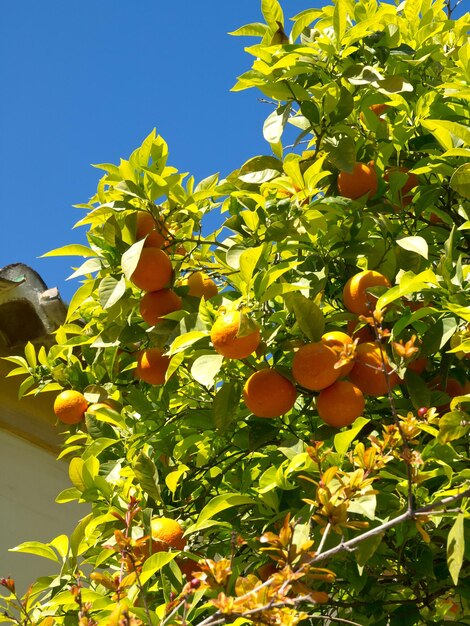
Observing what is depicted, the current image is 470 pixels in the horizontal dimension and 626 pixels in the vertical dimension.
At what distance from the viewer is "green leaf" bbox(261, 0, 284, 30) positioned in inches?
87.3

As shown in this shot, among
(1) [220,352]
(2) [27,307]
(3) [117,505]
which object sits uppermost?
(2) [27,307]

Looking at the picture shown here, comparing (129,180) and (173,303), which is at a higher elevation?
(129,180)

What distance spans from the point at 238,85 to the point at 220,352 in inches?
30.1

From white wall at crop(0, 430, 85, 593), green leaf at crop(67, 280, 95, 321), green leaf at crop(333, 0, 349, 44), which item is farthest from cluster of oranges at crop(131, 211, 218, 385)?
white wall at crop(0, 430, 85, 593)

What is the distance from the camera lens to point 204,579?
3.73 ft

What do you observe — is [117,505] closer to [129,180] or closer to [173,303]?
[173,303]

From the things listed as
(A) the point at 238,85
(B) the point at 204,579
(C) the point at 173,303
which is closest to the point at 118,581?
(B) the point at 204,579

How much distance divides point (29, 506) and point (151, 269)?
2.11 metres

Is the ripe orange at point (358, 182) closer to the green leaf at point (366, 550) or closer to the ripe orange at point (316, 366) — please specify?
the ripe orange at point (316, 366)

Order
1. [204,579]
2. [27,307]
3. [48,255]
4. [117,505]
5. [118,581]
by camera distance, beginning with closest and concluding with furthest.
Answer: [204,579] → [118,581] → [117,505] → [48,255] → [27,307]

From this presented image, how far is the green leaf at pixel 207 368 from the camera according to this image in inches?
65.5

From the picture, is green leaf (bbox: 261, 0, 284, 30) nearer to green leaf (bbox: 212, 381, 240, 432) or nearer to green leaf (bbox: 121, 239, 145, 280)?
green leaf (bbox: 121, 239, 145, 280)

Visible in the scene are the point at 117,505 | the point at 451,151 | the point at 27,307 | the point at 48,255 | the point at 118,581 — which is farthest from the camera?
the point at 27,307

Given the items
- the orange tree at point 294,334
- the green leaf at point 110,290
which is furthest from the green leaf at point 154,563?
the green leaf at point 110,290
